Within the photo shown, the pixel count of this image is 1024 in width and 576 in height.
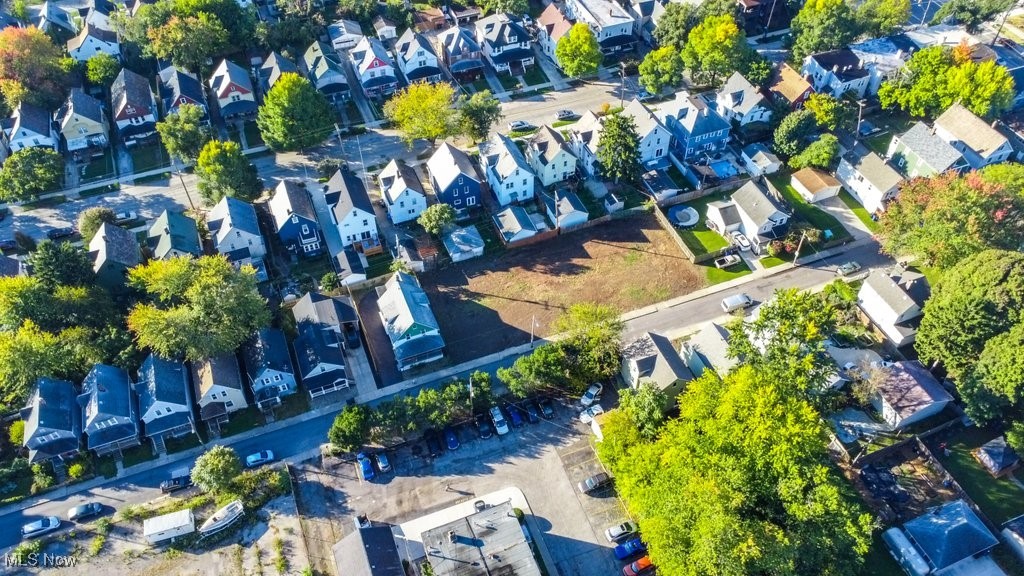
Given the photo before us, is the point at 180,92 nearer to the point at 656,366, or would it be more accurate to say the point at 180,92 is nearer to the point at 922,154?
the point at 656,366

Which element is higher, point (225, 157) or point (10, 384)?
point (225, 157)

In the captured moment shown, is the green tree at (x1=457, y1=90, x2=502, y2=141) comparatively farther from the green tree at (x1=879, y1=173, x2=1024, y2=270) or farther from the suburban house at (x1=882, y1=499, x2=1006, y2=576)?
the suburban house at (x1=882, y1=499, x2=1006, y2=576)

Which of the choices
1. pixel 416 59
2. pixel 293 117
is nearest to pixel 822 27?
pixel 416 59

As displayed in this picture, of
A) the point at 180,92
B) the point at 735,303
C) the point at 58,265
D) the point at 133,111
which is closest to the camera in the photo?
the point at 58,265

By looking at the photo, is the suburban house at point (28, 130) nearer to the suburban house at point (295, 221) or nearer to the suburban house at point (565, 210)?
the suburban house at point (295, 221)

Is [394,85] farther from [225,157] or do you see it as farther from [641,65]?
[641,65]

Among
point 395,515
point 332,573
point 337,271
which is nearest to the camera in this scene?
point 332,573

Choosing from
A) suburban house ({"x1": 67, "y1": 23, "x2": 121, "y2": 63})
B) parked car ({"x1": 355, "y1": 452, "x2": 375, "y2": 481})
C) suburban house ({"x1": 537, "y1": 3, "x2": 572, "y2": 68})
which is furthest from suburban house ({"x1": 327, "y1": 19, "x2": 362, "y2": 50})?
parked car ({"x1": 355, "y1": 452, "x2": 375, "y2": 481})

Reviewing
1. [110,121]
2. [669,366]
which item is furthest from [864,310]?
[110,121]
